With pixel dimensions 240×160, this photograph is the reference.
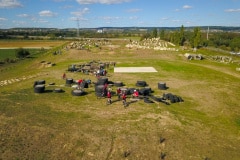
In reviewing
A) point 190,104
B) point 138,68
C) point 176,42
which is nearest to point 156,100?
point 190,104

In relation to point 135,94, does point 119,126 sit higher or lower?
lower

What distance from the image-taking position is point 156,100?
2675 centimetres

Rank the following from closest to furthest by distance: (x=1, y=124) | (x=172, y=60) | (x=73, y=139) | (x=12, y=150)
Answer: (x=12, y=150), (x=73, y=139), (x=1, y=124), (x=172, y=60)

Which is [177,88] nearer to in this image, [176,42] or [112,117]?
[112,117]

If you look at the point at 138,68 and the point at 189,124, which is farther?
the point at 138,68

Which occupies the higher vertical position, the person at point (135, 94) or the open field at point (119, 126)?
the person at point (135, 94)

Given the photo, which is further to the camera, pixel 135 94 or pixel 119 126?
pixel 135 94

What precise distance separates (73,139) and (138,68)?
99.0 ft

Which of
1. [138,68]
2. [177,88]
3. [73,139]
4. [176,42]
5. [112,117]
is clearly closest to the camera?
[73,139]

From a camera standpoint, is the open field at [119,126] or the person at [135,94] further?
the person at [135,94]

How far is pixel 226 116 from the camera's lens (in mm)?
24000

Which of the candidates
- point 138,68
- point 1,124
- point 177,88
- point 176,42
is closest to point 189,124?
point 177,88

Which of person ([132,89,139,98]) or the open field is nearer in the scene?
the open field

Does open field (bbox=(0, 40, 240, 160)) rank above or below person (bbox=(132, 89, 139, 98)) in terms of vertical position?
below
